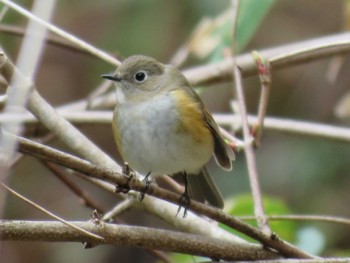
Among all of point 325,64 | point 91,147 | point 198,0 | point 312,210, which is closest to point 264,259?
point 91,147

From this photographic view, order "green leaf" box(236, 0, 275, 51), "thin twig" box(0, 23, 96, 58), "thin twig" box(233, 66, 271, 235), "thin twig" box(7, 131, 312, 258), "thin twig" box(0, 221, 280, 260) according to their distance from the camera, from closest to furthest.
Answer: "thin twig" box(7, 131, 312, 258) → "thin twig" box(0, 221, 280, 260) → "thin twig" box(233, 66, 271, 235) → "thin twig" box(0, 23, 96, 58) → "green leaf" box(236, 0, 275, 51)

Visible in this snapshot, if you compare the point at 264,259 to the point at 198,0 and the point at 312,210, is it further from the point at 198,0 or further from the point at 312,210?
the point at 198,0

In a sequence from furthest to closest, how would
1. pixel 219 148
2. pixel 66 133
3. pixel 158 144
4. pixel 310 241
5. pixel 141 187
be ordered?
pixel 310 241
pixel 219 148
pixel 158 144
pixel 66 133
pixel 141 187

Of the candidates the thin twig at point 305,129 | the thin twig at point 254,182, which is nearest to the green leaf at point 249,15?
the thin twig at point 305,129

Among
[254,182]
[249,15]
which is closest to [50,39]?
[249,15]

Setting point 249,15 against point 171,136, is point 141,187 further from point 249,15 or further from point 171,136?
point 249,15

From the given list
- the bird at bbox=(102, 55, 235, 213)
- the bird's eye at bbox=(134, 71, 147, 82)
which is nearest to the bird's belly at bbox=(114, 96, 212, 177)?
the bird at bbox=(102, 55, 235, 213)

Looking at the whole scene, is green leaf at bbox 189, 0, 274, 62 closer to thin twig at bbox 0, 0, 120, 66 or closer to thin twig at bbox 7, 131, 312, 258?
thin twig at bbox 0, 0, 120, 66

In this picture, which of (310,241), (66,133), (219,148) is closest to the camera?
(66,133)
